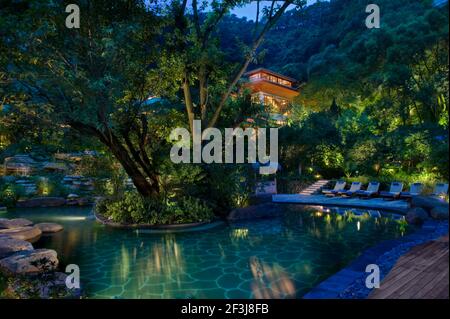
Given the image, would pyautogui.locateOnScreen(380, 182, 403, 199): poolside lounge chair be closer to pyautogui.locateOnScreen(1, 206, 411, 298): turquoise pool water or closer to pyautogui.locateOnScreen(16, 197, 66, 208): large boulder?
pyautogui.locateOnScreen(1, 206, 411, 298): turquoise pool water

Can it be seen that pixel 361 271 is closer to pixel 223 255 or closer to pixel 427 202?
pixel 223 255

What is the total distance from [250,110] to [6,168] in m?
21.2

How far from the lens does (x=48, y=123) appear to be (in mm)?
9562

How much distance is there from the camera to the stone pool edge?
16.3 ft

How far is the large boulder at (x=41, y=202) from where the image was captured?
1830cm

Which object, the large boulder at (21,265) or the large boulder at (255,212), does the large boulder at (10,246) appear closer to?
the large boulder at (21,265)

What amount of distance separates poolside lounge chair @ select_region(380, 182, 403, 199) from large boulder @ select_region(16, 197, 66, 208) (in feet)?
63.3

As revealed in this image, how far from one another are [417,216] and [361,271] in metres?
6.43

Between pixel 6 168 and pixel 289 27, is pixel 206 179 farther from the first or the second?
pixel 289 27

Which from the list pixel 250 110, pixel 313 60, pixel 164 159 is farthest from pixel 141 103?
pixel 313 60

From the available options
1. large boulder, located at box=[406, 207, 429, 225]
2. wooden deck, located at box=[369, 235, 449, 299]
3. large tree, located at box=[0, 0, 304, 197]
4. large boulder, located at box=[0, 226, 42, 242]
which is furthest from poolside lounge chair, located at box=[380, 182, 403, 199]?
large boulder, located at box=[0, 226, 42, 242]

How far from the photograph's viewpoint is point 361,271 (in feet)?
20.0

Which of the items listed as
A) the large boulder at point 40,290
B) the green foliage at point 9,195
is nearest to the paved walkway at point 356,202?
the large boulder at point 40,290

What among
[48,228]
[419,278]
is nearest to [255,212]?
[48,228]
